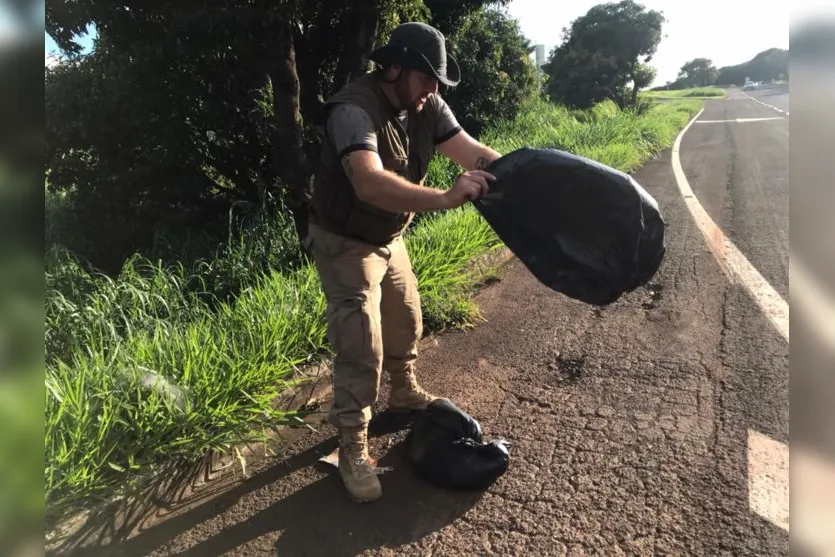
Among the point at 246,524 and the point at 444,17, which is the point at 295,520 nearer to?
the point at 246,524

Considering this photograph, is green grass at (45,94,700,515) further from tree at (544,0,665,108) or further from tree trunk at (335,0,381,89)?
tree at (544,0,665,108)

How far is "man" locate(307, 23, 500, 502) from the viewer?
2.18 meters

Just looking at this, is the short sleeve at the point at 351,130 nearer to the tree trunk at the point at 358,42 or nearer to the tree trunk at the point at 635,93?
the tree trunk at the point at 358,42

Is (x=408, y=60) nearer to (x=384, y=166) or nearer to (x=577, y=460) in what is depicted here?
(x=384, y=166)

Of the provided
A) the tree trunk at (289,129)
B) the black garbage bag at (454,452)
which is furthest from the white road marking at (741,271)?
the tree trunk at (289,129)

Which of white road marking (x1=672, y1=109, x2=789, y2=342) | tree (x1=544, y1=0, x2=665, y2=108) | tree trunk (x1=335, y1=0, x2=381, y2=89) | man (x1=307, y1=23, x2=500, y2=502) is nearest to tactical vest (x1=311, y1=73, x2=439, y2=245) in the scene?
man (x1=307, y1=23, x2=500, y2=502)

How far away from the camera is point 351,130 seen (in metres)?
2.20

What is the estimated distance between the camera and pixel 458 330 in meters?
4.02

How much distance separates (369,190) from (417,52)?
0.63 meters

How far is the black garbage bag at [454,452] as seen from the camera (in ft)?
7.86

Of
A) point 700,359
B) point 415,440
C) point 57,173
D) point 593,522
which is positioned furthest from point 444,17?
point 593,522

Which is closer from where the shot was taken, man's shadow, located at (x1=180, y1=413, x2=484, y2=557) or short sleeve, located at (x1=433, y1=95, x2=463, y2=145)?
man's shadow, located at (x1=180, y1=413, x2=484, y2=557)

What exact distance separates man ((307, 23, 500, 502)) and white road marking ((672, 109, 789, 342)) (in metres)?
1.88

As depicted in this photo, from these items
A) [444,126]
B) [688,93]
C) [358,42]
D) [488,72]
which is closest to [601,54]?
[488,72]
